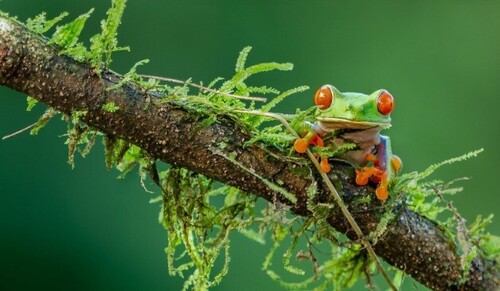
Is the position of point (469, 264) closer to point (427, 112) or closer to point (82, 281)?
point (82, 281)

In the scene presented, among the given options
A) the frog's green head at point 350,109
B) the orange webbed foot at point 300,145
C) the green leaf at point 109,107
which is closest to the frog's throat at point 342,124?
the frog's green head at point 350,109

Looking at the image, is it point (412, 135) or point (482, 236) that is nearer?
point (482, 236)

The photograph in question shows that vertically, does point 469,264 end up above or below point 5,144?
below

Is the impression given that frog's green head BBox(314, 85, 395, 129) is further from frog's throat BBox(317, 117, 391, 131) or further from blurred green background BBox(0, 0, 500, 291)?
blurred green background BBox(0, 0, 500, 291)

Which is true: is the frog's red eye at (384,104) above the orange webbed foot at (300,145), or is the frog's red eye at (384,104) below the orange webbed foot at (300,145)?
above

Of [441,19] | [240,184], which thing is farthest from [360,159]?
[441,19]

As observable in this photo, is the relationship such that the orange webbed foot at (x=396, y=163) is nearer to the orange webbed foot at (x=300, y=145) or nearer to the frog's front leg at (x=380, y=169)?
the frog's front leg at (x=380, y=169)

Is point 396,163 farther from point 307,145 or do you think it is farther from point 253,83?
point 253,83
